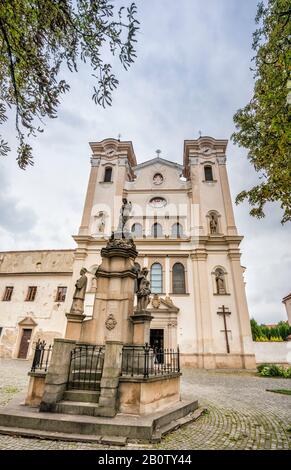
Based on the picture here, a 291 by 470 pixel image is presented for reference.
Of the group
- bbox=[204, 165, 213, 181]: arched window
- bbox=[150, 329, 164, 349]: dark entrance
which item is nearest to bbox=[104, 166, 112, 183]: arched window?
bbox=[204, 165, 213, 181]: arched window

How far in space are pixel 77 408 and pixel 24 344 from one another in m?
19.3

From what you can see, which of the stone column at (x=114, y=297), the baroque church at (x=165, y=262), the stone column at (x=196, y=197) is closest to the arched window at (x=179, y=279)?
the baroque church at (x=165, y=262)

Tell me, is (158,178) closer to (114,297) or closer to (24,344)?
(24,344)

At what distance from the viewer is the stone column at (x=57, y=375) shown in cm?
498

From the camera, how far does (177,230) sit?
72.3 ft

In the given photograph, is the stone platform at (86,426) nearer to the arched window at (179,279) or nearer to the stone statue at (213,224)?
the arched window at (179,279)

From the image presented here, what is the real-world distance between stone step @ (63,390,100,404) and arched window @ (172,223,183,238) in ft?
56.4

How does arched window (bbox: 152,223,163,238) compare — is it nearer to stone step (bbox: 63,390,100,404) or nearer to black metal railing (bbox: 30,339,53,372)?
black metal railing (bbox: 30,339,53,372)

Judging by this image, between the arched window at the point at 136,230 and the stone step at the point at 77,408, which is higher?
the arched window at the point at 136,230

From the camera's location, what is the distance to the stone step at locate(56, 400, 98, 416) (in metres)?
4.77

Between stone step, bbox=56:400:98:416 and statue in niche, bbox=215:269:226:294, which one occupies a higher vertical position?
statue in niche, bbox=215:269:226:294

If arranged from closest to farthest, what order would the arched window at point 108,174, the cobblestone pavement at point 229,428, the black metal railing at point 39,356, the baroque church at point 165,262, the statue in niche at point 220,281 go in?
1. the cobblestone pavement at point 229,428
2. the black metal railing at point 39,356
3. the baroque church at point 165,262
4. the statue in niche at point 220,281
5. the arched window at point 108,174

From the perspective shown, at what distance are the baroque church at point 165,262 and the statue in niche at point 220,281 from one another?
7 cm

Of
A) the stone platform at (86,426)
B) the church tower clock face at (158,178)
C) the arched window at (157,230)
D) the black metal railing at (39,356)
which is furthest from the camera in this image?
the church tower clock face at (158,178)
